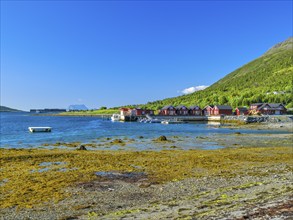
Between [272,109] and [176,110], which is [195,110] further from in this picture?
[272,109]

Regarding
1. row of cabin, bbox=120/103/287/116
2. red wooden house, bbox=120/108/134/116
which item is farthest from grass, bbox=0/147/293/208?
red wooden house, bbox=120/108/134/116

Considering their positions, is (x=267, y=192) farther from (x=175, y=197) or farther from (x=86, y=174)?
(x=86, y=174)

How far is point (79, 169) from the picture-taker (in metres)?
27.2

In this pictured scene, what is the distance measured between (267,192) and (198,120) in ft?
474

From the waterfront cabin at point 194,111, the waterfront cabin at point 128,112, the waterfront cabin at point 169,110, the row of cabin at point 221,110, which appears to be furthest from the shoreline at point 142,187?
the waterfront cabin at point 194,111

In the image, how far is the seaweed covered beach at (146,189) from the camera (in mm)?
14594

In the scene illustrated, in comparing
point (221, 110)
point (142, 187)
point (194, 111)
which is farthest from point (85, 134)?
point (194, 111)

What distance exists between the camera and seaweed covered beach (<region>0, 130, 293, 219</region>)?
47.9 feet

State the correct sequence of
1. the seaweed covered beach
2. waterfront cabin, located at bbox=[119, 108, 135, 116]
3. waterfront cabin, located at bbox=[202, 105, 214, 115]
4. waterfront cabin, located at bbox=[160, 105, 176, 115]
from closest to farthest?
the seaweed covered beach < waterfront cabin, located at bbox=[202, 105, 214, 115] < waterfront cabin, located at bbox=[119, 108, 135, 116] < waterfront cabin, located at bbox=[160, 105, 176, 115]

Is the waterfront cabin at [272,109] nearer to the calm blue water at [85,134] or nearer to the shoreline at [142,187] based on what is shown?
the calm blue water at [85,134]

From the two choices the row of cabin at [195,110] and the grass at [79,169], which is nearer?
the grass at [79,169]

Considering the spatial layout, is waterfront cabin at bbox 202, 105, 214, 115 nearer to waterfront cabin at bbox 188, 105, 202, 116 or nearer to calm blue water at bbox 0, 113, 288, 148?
waterfront cabin at bbox 188, 105, 202, 116

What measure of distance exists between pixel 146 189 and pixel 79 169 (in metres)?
9.15

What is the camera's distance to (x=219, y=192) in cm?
1816
